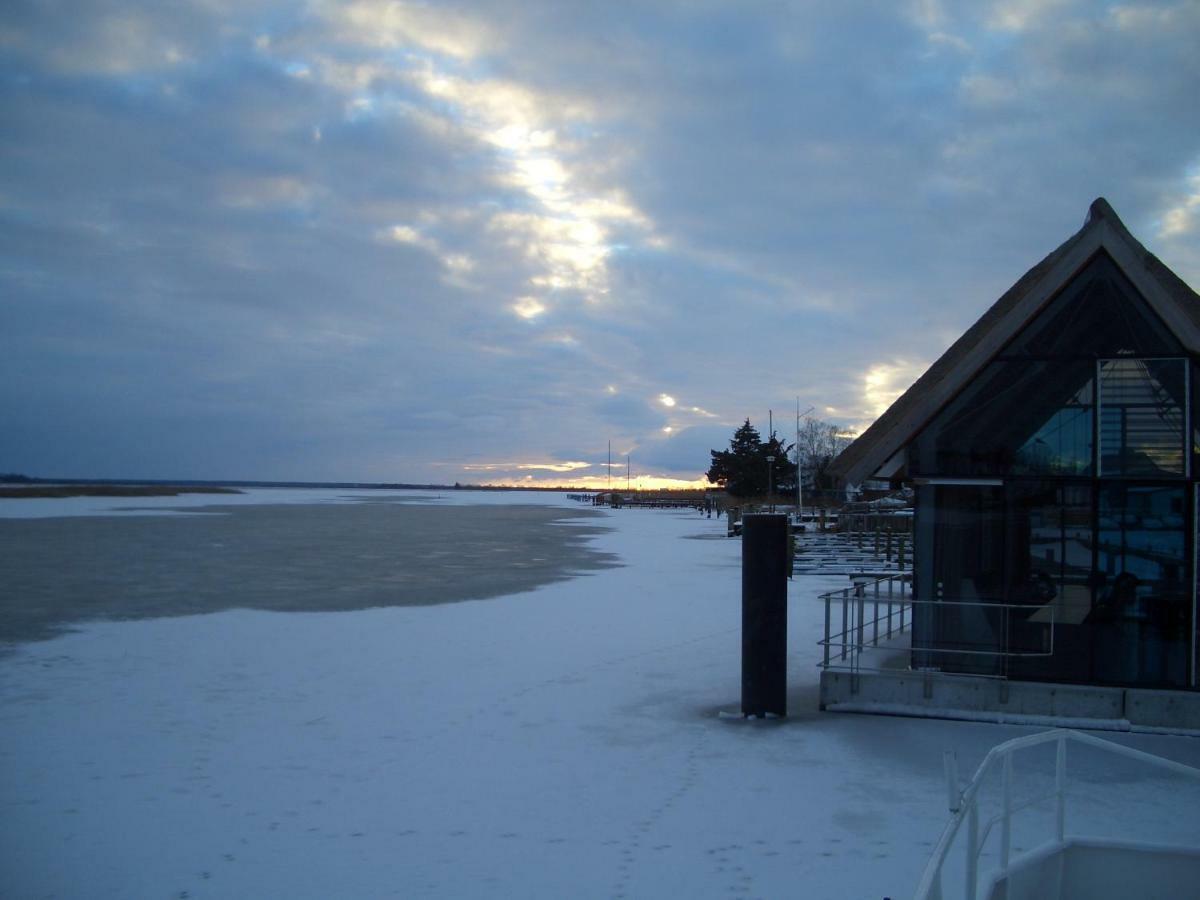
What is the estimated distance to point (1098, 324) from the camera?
34.3ft

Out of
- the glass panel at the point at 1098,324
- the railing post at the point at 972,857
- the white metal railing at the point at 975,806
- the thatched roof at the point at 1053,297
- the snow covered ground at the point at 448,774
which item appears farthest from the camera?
the glass panel at the point at 1098,324

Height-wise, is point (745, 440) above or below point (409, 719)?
above

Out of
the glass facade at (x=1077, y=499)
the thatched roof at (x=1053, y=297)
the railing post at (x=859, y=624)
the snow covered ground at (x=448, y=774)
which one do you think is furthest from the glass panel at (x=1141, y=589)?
the railing post at (x=859, y=624)

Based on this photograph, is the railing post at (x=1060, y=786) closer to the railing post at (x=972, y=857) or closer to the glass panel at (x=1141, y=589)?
the railing post at (x=972, y=857)

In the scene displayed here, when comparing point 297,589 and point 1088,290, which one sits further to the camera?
point 297,589

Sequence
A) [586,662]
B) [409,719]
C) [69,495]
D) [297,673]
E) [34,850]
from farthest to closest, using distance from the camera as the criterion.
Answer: [69,495], [586,662], [297,673], [409,719], [34,850]

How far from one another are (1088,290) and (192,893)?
985 centimetres

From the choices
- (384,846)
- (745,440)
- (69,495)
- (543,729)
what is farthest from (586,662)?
(69,495)

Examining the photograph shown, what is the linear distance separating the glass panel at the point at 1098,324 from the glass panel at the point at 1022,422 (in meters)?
0.18

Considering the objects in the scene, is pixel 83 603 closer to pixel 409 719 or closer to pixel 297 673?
pixel 297 673

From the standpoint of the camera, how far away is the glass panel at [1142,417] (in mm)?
10133

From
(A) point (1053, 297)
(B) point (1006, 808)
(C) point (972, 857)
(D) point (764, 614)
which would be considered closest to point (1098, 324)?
(A) point (1053, 297)

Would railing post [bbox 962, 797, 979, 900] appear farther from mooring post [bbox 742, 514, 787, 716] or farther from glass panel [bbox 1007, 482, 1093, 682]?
glass panel [bbox 1007, 482, 1093, 682]

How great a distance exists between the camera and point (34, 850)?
6723 mm
